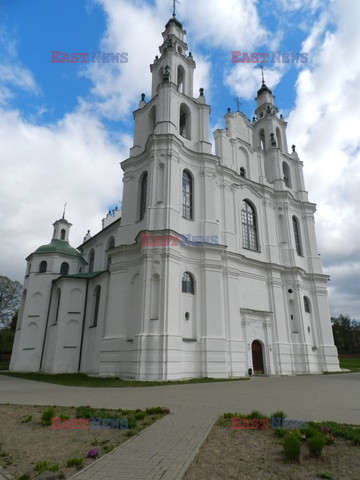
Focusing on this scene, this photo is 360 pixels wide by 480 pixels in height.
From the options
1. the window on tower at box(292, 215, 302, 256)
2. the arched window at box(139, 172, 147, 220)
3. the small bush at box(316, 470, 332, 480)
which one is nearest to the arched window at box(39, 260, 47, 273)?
the arched window at box(139, 172, 147, 220)

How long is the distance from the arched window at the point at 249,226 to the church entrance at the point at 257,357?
7535 millimetres

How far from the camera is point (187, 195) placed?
24.5 metres

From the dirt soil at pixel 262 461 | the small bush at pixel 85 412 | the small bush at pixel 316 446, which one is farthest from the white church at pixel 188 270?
the small bush at pixel 316 446

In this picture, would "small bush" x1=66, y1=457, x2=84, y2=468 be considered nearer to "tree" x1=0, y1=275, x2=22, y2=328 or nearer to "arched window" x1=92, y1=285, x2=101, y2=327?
"arched window" x1=92, y1=285, x2=101, y2=327

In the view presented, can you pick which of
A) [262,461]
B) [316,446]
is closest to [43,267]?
[262,461]

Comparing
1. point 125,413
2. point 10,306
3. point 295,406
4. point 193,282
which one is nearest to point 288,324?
point 193,282

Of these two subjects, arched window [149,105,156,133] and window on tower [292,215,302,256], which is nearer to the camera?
arched window [149,105,156,133]

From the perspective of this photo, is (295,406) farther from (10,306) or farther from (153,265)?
→ (10,306)

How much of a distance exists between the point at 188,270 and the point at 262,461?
16746mm

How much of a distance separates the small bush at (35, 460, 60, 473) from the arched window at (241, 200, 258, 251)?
23.2m

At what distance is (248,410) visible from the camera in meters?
9.10

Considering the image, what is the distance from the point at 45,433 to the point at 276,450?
185 inches

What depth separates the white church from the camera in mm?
20328

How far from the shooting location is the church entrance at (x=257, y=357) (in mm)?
24016
